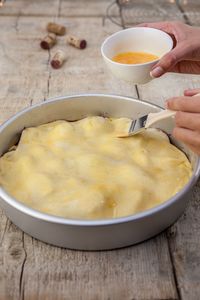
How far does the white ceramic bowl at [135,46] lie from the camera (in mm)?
1148

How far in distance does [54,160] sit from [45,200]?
5.5 inches

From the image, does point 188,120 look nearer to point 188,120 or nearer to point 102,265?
point 188,120

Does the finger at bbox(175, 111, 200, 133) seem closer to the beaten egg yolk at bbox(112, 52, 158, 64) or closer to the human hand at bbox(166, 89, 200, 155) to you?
the human hand at bbox(166, 89, 200, 155)

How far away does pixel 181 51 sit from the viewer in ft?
3.75

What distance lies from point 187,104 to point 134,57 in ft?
1.15

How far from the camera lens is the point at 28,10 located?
2.04 metres

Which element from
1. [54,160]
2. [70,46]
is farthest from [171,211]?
[70,46]

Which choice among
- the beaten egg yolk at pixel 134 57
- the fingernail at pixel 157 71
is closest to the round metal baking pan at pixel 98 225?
the fingernail at pixel 157 71

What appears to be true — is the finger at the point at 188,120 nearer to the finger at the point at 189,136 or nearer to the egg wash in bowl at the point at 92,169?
the finger at the point at 189,136

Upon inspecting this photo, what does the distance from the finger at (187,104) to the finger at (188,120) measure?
0.03ft

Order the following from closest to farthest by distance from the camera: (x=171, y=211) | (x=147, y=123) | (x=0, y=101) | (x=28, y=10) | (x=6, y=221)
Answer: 1. (x=171, y=211)
2. (x=6, y=221)
3. (x=147, y=123)
4. (x=0, y=101)
5. (x=28, y=10)

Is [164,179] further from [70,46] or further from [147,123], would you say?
[70,46]

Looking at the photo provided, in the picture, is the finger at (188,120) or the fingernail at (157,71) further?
the fingernail at (157,71)

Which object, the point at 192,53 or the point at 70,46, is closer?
the point at 192,53
